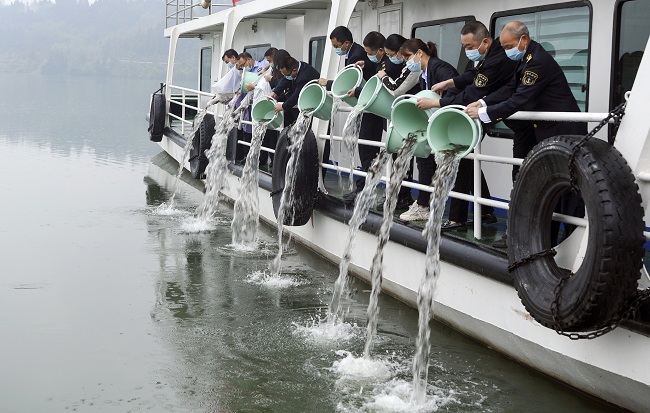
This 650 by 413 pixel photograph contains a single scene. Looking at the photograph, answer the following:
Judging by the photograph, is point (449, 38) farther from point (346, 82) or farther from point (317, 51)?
point (317, 51)

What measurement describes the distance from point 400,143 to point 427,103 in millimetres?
644

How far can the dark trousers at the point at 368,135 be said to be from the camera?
27.7 feet

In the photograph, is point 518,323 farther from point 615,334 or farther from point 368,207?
point 368,207

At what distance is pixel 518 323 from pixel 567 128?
125 centimetres

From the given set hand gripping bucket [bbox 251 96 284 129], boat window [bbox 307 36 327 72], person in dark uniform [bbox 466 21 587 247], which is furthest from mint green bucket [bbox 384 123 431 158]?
boat window [bbox 307 36 327 72]

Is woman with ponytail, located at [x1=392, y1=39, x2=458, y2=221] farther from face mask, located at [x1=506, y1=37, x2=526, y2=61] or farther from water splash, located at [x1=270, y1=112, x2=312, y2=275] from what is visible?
water splash, located at [x1=270, y1=112, x2=312, y2=275]

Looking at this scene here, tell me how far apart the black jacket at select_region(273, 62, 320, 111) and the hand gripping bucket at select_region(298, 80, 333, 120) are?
663mm

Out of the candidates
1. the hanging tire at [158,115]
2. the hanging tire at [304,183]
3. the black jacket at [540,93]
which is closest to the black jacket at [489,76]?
the black jacket at [540,93]

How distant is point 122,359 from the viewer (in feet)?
19.5

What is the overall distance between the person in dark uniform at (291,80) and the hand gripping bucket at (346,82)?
127cm

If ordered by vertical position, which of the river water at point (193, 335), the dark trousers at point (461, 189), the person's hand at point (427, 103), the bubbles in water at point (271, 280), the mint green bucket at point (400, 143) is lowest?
the river water at point (193, 335)

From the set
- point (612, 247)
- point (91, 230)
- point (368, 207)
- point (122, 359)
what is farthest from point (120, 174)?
point (612, 247)

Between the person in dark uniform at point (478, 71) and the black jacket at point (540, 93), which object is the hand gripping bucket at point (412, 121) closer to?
the person in dark uniform at point (478, 71)

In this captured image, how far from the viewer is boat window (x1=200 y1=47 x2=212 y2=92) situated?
708 inches
